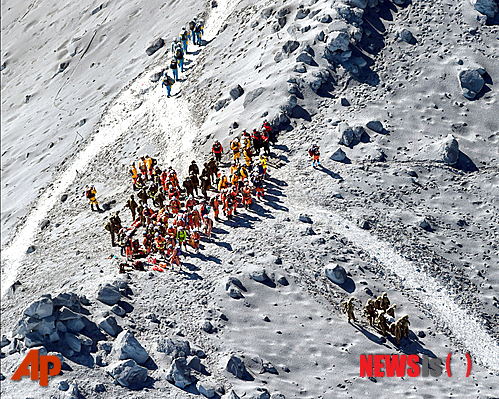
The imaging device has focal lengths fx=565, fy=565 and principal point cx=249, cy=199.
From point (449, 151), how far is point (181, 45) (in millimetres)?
26911

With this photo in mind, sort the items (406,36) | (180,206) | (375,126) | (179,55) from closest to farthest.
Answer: (180,206) < (375,126) < (406,36) < (179,55)

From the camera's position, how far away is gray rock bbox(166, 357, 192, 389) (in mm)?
18234

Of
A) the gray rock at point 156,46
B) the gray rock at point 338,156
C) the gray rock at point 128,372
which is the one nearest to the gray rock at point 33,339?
the gray rock at point 128,372

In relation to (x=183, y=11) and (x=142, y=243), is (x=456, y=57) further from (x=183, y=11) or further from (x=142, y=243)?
(x=183, y=11)

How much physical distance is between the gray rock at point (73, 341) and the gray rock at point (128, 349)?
1.15 m

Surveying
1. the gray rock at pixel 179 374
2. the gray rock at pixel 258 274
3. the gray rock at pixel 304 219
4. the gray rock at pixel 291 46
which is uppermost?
the gray rock at pixel 291 46

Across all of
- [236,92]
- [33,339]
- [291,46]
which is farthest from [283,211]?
[291,46]

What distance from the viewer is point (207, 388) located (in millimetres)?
18172

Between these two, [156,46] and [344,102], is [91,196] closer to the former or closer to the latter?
[344,102]

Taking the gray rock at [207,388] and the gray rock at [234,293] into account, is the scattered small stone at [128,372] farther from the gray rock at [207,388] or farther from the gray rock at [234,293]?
the gray rock at [234,293]

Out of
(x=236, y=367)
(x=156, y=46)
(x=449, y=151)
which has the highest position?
(x=156, y=46)

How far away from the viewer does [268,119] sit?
116 feet

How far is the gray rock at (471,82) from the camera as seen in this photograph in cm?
3544

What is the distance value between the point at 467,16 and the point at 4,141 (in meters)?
42.7
